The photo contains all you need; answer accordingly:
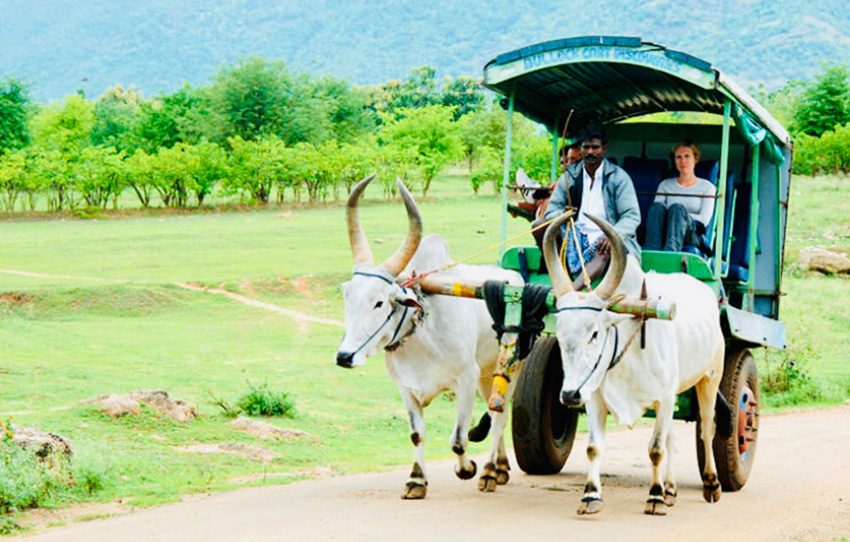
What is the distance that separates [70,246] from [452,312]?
26743 millimetres

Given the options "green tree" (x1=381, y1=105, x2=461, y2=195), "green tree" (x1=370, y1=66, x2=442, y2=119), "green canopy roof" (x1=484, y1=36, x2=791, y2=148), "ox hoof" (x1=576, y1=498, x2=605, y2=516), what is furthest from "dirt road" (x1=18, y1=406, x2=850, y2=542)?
"green tree" (x1=370, y1=66, x2=442, y2=119)

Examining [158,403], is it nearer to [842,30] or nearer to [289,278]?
[289,278]

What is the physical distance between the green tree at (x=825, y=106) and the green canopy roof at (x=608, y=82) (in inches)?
1909

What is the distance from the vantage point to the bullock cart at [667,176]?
9.63 metres

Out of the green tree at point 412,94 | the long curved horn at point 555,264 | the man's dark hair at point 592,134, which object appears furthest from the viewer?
the green tree at point 412,94

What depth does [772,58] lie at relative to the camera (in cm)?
15988

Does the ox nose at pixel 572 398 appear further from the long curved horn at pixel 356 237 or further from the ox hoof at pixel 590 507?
the long curved horn at pixel 356 237

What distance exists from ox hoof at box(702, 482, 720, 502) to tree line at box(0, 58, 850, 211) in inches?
954

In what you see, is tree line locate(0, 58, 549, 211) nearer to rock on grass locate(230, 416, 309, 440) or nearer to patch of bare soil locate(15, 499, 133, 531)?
rock on grass locate(230, 416, 309, 440)

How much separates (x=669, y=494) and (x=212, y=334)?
13.7 metres

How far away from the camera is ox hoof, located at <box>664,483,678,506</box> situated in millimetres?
9141

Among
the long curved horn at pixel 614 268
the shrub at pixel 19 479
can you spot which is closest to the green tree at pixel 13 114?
the shrub at pixel 19 479

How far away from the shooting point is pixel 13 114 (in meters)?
60.4

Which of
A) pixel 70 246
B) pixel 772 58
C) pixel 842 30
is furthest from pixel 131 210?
pixel 842 30
